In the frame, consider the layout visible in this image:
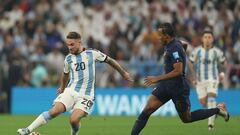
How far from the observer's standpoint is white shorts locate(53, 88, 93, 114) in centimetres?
1261

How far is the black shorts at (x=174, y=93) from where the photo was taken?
1292 centimetres

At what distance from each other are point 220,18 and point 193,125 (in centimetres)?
887

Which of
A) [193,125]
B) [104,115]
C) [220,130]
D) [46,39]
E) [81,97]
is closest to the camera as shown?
[81,97]

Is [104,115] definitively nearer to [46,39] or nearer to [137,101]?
[137,101]

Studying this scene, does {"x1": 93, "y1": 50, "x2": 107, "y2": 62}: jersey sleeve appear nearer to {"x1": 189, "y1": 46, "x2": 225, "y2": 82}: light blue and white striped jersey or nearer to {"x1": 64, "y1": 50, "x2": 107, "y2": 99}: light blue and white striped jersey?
{"x1": 64, "y1": 50, "x2": 107, "y2": 99}: light blue and white striped jersey

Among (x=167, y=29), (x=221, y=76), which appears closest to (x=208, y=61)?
(x=221, y=76)

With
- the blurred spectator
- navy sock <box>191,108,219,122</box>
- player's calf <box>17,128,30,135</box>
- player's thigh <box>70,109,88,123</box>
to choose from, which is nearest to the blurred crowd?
the blurred spectator

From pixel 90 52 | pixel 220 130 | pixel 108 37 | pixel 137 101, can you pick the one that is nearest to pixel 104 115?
pixel 137 101

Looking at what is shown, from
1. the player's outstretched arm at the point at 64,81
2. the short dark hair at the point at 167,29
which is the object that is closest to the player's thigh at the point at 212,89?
the short dark hair at the point at 167,29

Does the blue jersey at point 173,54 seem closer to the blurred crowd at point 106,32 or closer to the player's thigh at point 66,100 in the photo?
the player's thigh at point 66,100

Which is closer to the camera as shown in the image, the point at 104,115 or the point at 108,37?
the point at 104,115

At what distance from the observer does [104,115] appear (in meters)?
23.0

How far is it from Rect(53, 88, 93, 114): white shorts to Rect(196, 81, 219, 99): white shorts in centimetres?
583

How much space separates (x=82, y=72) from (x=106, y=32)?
12.3 m
